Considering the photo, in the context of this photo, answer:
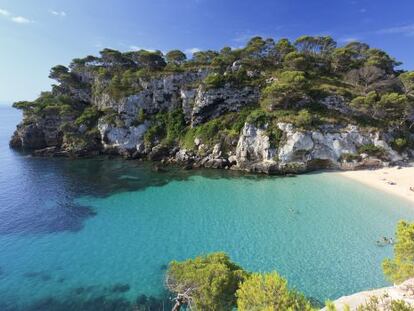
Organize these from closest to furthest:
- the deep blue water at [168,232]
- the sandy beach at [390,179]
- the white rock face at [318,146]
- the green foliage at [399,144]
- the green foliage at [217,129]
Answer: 1. the deep blue water at [168,232]
2. the sandy beach at [390,179]
3. the green foliage at [399,144]
4. the white rock face at [318,146]
5. the green foliage at [217,129]

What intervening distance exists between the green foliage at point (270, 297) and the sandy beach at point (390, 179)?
26.4 meters

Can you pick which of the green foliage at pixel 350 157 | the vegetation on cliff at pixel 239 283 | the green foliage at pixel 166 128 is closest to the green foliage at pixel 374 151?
the green foliage at pixel 350 157

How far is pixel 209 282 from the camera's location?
9812 millimetres

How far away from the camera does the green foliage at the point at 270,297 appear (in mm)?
7333

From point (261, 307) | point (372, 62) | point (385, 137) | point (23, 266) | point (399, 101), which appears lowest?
point (23, 266)

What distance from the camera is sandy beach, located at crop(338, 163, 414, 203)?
28092 millimetres

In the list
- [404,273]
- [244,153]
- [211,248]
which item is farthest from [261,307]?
[244,153]

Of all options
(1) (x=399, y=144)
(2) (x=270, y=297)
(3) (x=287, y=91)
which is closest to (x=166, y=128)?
(3) (x=287, y=91)

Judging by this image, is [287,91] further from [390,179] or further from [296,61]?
[390,179]

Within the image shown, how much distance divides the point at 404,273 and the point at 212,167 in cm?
3153

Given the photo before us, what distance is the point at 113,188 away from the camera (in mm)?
33188

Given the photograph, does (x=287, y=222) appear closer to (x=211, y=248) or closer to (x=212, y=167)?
(x=211, y=248)

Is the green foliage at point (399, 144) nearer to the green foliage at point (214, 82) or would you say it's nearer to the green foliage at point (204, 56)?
the green foliage at point (214, 82)

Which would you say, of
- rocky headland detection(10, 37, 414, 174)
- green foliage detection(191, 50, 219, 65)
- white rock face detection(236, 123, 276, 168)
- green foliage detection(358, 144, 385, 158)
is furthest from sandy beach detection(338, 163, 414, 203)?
green foliage detection(191, 50, 219, 65)
